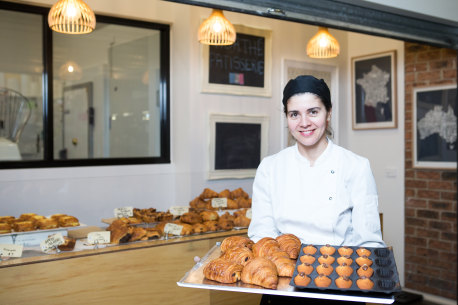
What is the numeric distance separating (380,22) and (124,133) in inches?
95.1

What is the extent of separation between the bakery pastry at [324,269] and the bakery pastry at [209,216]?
1.45 metres

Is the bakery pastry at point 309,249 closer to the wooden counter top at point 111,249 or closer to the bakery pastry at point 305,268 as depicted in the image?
the bakery pastry at point 305,268

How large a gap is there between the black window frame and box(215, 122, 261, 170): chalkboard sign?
0.46 m

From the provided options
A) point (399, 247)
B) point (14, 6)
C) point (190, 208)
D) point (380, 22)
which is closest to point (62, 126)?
point (14, 6)

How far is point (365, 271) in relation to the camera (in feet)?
4.83

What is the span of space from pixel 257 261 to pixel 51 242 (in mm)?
1152

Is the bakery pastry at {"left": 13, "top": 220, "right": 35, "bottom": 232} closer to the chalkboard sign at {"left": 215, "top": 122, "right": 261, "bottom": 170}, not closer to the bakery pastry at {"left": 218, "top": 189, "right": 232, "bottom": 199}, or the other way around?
the bakery pastry at {"left": 218, "top": 189, "right": 232, "bottom": 199}

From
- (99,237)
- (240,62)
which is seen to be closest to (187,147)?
(240,62)

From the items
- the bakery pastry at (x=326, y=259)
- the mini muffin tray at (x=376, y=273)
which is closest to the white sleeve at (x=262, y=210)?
the mini muffin tray at (x=376, y=273)

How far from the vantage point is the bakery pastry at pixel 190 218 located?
2809 mm

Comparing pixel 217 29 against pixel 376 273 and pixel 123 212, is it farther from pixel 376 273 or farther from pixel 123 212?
pixel 376 273

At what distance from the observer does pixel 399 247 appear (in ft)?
15.0

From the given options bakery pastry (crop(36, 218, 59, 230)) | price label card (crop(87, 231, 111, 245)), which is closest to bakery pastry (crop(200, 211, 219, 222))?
price label card (crop(87, 231, 111, 245))

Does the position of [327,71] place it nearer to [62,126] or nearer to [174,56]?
[174,56]
